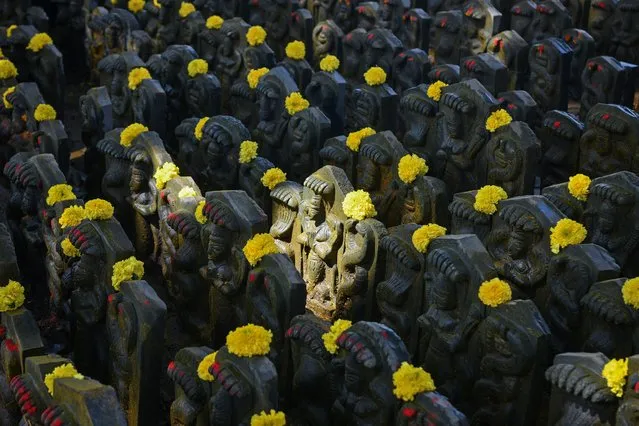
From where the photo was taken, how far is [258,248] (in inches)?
273

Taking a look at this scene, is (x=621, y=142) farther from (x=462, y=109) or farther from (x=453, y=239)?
(x=453, y=239)

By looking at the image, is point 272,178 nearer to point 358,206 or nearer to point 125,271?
point 358,206

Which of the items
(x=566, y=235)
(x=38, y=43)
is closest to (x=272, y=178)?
(x=566, y=235)

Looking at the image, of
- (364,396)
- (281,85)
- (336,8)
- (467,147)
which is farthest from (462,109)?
(336,8)

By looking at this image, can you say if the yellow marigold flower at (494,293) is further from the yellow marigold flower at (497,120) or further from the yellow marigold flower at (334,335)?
the yellow marigold flower at (497,120)

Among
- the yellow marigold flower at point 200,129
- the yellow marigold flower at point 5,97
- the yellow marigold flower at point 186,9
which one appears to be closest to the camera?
the yellow marigold flower at point 200,129

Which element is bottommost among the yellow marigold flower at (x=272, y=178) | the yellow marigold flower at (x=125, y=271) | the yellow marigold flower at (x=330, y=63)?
the yellow marigold flower at (x=330, y=63)

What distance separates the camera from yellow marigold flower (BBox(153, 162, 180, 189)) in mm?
8289

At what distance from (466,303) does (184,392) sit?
1942 mm

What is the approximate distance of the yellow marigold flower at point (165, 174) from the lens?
8.29 m

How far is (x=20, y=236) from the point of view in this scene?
27.7 feet

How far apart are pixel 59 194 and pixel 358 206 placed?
226 centimetres

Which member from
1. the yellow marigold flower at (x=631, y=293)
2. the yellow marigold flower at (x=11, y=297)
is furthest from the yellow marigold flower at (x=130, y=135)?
the yellow marigold flower at (x=631, y=293)

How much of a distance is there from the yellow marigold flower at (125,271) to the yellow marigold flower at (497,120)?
3.55 meters
